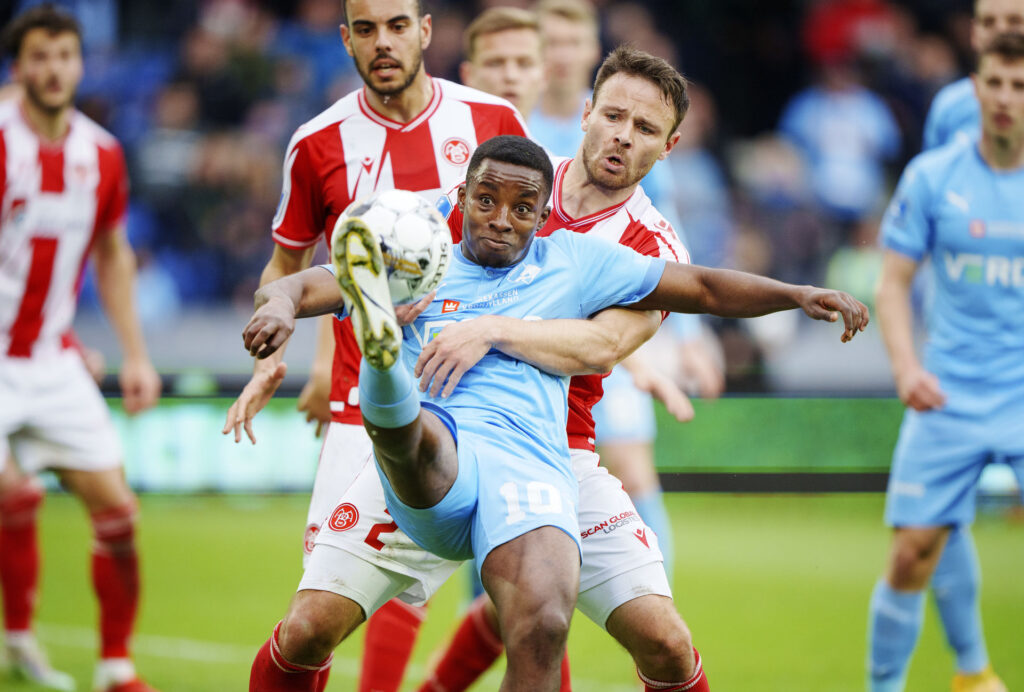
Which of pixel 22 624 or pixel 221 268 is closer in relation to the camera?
pixel 22 624

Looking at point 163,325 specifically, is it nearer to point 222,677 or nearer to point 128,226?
point 128,226

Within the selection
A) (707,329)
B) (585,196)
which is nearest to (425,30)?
(585,196)

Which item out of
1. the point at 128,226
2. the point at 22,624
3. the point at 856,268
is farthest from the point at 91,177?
the point at 856,268

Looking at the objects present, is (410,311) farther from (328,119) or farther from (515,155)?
(328,119)

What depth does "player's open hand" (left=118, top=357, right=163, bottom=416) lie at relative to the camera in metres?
6.11

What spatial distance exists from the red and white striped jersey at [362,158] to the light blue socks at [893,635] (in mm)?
2375

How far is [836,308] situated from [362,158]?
181 cm

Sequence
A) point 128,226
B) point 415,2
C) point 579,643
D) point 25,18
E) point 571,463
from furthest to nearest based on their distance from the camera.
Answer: point 128,226 → point 579,643 → point 25,18 → point 415,2 → point 571,463

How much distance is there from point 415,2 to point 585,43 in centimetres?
226

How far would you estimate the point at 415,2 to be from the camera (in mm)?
4438

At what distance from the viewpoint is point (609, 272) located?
3.63 metres

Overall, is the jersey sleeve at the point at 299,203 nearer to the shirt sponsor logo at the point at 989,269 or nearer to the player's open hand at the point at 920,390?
the player's open hand at the point at 920,390

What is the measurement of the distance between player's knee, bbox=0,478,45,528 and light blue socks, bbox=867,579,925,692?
388 centimetres

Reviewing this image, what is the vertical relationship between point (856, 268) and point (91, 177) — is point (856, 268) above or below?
below
